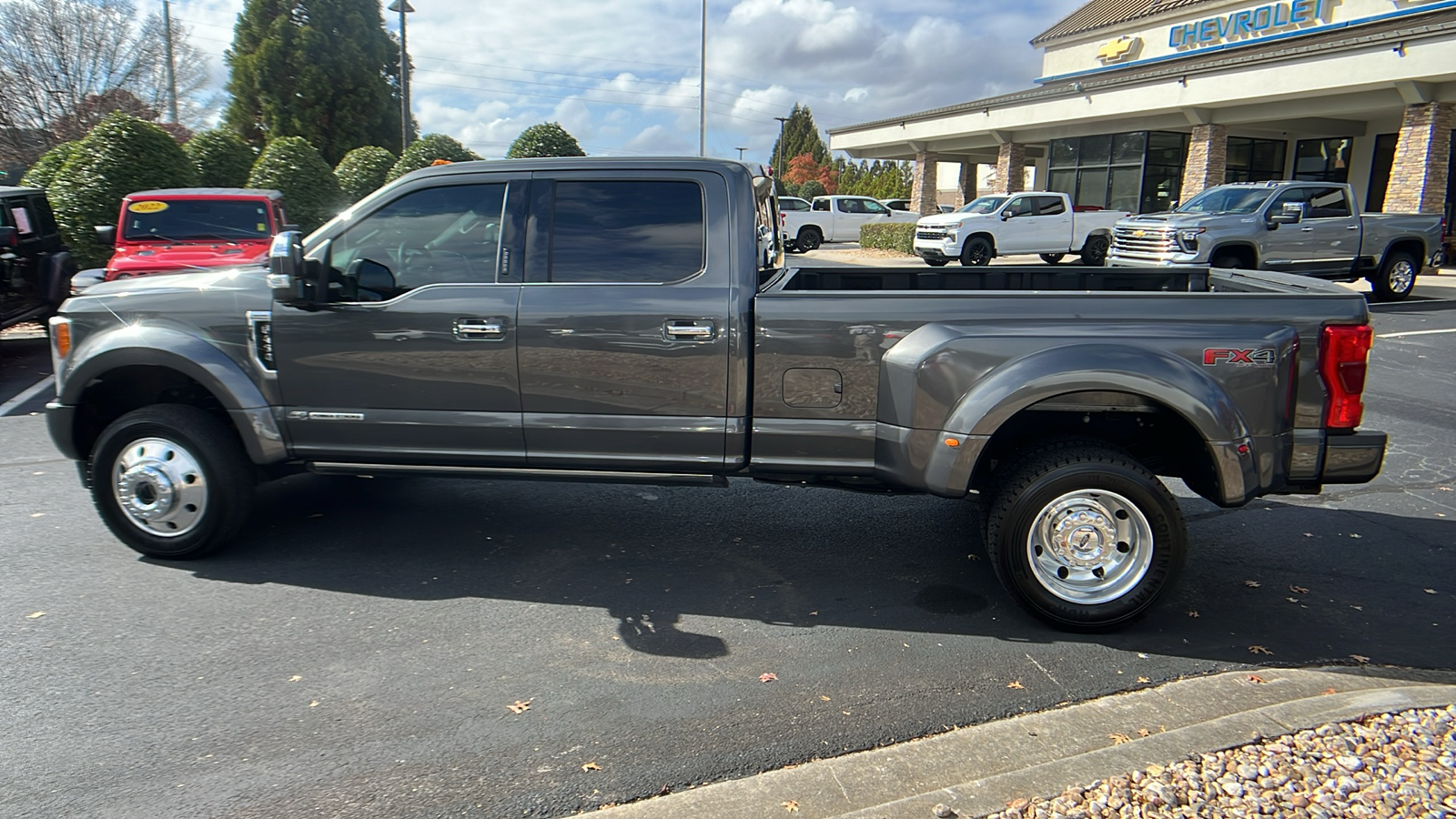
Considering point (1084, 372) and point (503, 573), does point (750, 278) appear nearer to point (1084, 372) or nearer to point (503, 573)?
point (1084, 372)

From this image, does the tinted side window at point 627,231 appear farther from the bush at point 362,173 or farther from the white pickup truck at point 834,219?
the white pickup truck at point 834,219

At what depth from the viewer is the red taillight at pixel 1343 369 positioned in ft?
12.7

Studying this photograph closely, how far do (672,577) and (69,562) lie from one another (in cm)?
306

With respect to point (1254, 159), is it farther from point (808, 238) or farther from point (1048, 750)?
point (1048, 750)

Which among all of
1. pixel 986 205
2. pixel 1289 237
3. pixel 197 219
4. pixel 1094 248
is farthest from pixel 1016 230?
pixel 197 219

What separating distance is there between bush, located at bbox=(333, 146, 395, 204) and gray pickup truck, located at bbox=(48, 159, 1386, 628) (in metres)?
14.1

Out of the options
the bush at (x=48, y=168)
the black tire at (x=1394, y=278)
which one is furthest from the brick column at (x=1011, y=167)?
the bush at (x=48, y=168)

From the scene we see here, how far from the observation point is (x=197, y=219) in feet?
35.7

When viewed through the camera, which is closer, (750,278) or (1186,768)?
(1186,768)

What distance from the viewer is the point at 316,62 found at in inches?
1044

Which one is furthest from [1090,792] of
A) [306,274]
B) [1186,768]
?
[306,274]

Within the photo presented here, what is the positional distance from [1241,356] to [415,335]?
363 centimetres

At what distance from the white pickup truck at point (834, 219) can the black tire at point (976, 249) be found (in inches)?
287

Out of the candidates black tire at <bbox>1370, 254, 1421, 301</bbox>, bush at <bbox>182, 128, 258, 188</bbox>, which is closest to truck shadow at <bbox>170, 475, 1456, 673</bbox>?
bush at <bbox>182, 128, 258, 188</bbox>
